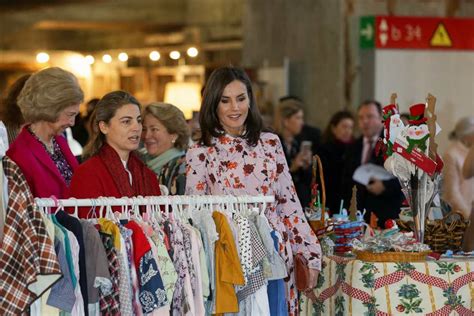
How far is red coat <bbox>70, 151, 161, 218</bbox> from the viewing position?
5.02 meters

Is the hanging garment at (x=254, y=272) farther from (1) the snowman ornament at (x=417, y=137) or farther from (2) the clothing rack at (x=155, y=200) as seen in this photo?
(1) the snowman ornament at (x=417, y=137)

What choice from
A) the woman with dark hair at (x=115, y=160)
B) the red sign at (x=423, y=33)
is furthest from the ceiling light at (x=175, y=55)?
the woman with dark hair at (x=115, y=160)

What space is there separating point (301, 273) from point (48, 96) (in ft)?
4.90

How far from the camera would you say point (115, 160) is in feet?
17.0

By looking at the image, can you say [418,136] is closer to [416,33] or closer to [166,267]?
[166,267]

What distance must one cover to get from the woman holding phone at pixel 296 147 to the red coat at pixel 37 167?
3.55m

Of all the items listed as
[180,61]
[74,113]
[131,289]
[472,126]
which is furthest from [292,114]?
[180,61]

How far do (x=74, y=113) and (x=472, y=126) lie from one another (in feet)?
13.7

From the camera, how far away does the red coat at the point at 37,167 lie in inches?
209

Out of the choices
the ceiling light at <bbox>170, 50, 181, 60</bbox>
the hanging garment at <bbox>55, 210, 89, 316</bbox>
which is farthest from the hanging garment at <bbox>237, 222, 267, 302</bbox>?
the ceiling light at <bbox>170, 50, 181, 60</bbox>

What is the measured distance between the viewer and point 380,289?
5.18 meters

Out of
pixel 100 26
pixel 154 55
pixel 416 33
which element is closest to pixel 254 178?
pixel 416 33

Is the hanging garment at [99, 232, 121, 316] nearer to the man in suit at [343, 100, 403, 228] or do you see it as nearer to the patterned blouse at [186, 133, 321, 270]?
the patterned blouse at [186, 133, 321, 270]

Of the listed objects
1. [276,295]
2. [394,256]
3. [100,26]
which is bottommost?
[276,295]
